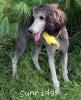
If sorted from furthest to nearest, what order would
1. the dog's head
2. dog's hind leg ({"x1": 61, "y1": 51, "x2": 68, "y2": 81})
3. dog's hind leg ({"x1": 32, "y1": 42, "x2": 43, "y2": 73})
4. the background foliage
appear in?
dog's hind leg ({"x1": 32, "y1": 42, "x2": 43, "y2": 73}) < dog's hind leg ({"x1": 61, "y1": 51, "x2": 68, "y2": 81}) < the background foliage < the dog's head

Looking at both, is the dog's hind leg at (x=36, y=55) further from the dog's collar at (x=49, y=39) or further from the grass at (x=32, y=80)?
the dog's collar at (x=49, y=39)

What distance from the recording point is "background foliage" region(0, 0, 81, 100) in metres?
4.35

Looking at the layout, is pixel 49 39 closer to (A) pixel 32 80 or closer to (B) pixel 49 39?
(B) pixel 49 39

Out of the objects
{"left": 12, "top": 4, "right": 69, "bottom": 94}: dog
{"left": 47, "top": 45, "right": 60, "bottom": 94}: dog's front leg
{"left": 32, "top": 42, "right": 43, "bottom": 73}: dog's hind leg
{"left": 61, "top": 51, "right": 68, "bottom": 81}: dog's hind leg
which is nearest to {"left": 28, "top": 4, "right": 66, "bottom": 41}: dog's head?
{"left": 12, "top": 4, "right": 69, "bottom": 94}: dog

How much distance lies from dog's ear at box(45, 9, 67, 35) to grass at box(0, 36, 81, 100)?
76cm

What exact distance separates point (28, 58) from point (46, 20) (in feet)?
3.80

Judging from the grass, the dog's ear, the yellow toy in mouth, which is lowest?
the grass

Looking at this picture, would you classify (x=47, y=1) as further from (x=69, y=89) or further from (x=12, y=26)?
(x=69, y=89)

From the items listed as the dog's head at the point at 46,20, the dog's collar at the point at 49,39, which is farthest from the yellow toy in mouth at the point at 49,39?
the dog's head at the point at 46,20

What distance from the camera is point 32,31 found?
13.6 feet

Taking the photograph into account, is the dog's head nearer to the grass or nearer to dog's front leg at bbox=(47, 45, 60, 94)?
dog's front leg at bbox=(47, 45, 60, 94)

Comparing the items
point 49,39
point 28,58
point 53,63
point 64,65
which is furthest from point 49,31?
point 28,58

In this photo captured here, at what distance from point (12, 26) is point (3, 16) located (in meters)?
0.17

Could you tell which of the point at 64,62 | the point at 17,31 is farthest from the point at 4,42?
the point at 64,62
